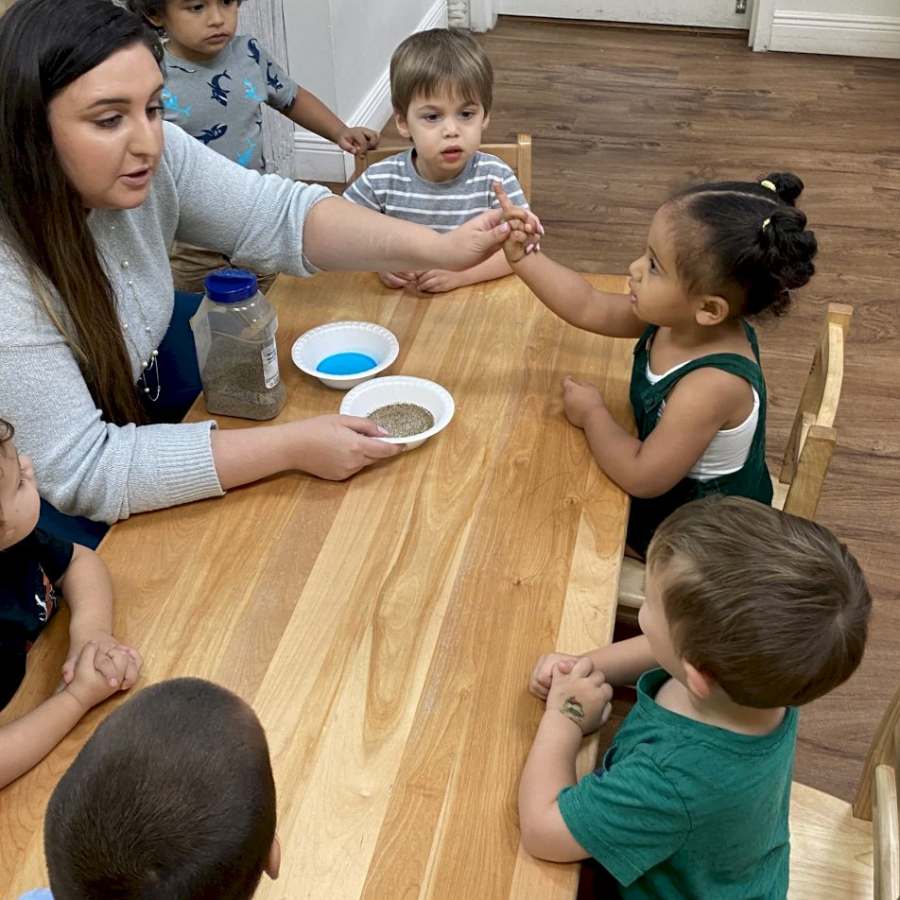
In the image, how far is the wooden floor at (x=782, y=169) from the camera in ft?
7.55

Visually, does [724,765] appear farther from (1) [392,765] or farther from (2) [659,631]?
(1) [392,765]

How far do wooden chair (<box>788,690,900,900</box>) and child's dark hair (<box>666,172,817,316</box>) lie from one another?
1.90 ft

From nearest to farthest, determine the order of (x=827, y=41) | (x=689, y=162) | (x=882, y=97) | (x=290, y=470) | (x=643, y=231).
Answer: (x=290, y=470), (x=643, y=231), (x=689, y=162), (x=882, y=97), (x=827, y=41)

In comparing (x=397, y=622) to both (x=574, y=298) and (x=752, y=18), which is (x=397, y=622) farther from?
(x=752, y=18)

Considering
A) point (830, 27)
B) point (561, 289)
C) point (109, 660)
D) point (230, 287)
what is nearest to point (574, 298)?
point (561, 289)

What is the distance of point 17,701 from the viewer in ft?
3.66

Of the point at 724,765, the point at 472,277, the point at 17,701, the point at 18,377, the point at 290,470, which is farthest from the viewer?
the point at 472,277

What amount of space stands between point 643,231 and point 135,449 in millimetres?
2501

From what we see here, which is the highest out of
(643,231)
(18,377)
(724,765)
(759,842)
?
(18,377)

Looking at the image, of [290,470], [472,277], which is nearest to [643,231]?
[472,277]

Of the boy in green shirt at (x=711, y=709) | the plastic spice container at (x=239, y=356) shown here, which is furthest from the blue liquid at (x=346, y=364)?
the boy in green shirt at (x=711, y=709)

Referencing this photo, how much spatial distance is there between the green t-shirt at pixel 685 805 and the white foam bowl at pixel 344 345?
0.74 metres

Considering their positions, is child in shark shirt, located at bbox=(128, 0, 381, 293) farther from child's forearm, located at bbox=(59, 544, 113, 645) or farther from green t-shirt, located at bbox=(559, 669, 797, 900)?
green t-shirt, located at bbox=(559, 669, 797, 900)

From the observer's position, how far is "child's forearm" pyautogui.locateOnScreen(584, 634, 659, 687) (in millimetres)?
1147
